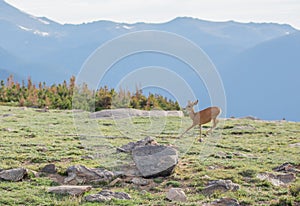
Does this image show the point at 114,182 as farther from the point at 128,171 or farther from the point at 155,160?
the point at 155,160

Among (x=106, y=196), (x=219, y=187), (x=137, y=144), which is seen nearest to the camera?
(x=106, y=196)

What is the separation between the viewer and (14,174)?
1098cm

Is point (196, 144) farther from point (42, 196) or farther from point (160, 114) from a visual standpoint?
point (160, 114)

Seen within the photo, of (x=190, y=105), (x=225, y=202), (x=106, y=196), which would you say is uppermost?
(x=190, y=105)

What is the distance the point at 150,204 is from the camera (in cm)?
956

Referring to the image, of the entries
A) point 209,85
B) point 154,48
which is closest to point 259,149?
point 209,85

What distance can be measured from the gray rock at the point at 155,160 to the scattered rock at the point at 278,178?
235 cm

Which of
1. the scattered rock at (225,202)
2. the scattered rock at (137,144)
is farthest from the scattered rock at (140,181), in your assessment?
the scattered rock at (137,144)

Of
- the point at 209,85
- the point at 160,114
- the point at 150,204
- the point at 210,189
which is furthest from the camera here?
the point at 160,114

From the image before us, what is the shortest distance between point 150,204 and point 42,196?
2.35m

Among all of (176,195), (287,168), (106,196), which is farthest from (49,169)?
(287,168)

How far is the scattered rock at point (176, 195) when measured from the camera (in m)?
9.86

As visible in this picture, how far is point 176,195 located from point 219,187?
1.25 metres

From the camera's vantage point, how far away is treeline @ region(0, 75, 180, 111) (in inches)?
1078
